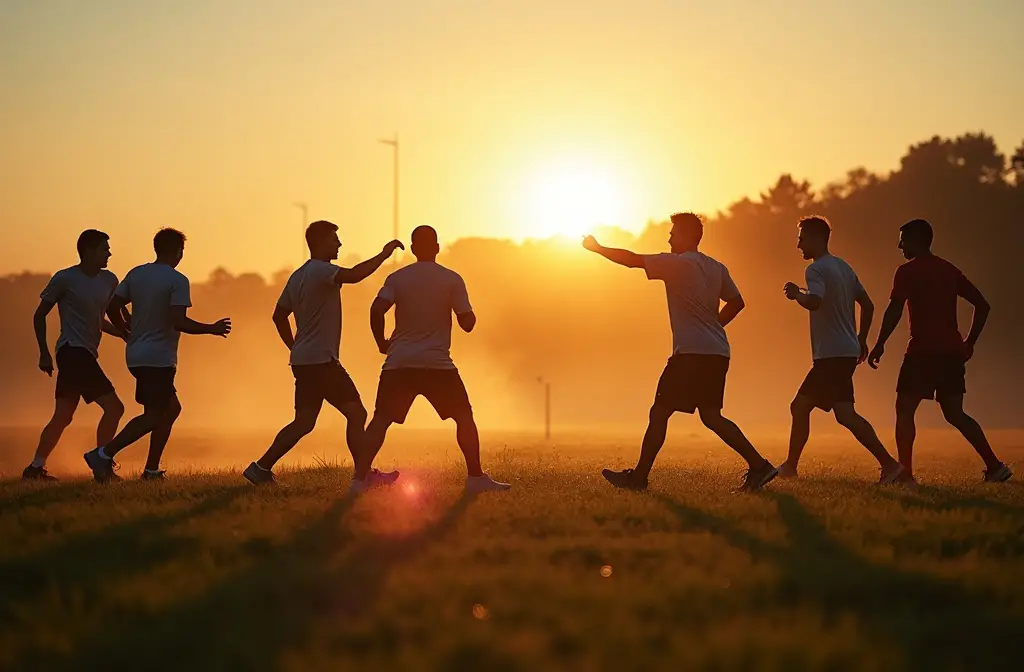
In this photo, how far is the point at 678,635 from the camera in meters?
4.90

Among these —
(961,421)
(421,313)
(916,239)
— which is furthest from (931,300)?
(421,313)

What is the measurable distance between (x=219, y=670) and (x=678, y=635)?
1.74 meters

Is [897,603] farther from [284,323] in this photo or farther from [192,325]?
[192,325]

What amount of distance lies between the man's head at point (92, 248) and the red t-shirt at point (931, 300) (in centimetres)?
791

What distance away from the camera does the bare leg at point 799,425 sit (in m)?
12.3

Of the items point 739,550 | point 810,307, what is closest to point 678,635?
point 739,550

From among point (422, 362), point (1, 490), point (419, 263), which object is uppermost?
point (419, 263)

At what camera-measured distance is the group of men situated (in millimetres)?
10328

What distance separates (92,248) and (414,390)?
14.8 ft

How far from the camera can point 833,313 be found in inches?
463

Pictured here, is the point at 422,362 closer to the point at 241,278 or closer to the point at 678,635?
the point at 678,635

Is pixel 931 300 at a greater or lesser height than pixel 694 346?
greater

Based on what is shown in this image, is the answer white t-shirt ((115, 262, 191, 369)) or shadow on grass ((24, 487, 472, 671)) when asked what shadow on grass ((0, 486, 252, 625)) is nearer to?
shadow on grass ((24, 487, 472, 671))

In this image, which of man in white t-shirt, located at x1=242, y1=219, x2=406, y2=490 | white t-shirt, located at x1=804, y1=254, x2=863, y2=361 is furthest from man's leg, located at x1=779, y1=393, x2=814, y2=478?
man in white t-shirt, located at x1=242, y1=219, x2=406, y2=490
